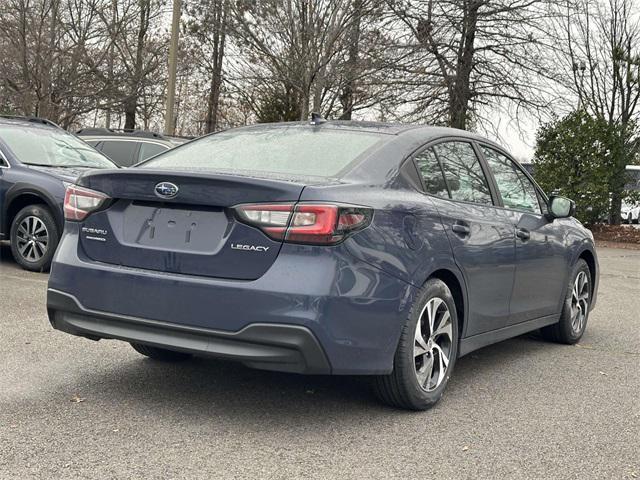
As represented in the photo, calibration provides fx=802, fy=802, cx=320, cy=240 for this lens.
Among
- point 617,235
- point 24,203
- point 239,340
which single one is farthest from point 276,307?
point 617,235

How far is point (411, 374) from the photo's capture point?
13.4 ft

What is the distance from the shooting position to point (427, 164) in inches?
180

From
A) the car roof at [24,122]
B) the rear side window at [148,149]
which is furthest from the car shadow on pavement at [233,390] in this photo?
the rear side window at [148,149]

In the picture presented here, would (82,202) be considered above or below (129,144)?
below

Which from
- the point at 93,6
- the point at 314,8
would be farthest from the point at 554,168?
the point at 93,6

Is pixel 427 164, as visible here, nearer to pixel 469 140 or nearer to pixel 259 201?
pixel 469 140

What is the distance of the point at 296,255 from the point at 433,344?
1.13 meters

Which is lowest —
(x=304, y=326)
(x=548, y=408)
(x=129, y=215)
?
(x=548, y=408)

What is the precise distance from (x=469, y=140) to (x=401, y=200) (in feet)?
4.48

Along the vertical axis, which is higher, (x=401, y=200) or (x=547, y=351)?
(x=401, y=200)

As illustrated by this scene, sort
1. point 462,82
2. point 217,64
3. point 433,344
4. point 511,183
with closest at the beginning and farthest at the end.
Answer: point 433,344 < point 511,183 < point 462,82 < point 217,64

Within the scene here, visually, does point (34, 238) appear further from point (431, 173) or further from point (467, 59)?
point (467, 59)

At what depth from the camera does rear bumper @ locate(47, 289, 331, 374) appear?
3.61 metres

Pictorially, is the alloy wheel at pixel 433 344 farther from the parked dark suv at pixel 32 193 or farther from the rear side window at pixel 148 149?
the rear side window at pixel 148 149
